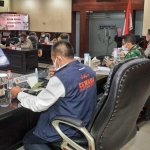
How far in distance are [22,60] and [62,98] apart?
5.66m

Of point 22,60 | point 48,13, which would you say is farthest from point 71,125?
point 48,13

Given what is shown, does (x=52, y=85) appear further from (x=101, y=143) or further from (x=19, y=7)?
(x=19, y=7)

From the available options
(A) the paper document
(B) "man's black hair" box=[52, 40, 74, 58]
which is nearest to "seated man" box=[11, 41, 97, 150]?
(B) "man's black hair" box=[52, 40, 74, 58]

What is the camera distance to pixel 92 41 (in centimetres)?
966

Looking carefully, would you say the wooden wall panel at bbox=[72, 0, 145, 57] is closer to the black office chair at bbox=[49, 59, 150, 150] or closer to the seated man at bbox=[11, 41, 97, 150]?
the seated man at bbox=[11, 41, 97, 150]

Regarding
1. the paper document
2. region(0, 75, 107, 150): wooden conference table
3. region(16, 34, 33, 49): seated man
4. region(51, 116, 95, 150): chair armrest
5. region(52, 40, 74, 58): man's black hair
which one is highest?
region(52, 40, 74, 58): man's black hair

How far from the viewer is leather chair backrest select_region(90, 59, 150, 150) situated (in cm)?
131

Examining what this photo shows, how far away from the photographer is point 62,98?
157 cm

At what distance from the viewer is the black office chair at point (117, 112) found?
1.31 m

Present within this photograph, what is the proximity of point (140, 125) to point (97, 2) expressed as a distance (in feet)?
22.0

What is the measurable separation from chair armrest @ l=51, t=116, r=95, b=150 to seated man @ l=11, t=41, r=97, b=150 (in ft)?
0.18

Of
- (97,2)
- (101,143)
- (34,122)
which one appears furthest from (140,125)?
(97,2)

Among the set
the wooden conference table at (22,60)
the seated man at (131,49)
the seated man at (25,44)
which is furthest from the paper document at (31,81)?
the seated man at (25,44)

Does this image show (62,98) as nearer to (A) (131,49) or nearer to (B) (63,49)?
(B) (63,49)
